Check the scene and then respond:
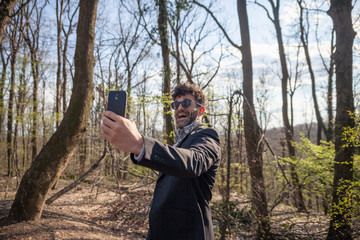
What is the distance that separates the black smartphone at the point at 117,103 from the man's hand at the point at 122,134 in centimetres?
9

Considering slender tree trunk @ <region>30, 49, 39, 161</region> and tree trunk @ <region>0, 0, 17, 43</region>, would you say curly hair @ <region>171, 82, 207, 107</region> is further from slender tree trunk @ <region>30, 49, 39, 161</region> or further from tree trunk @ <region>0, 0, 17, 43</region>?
slender tree trunk @ <region>30, 49, 39, 161</region>

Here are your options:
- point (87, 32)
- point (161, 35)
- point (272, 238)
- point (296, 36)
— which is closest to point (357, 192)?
point (272, 238)

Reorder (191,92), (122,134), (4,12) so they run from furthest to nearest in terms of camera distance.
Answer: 1. (4,12)
2. (191,92)
3. (122,134)

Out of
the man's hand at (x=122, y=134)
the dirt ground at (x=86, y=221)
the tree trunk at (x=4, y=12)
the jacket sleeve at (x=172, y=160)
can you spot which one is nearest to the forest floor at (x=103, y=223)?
the dirt ground at (x=86, y=221)

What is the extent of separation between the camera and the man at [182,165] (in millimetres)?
1006

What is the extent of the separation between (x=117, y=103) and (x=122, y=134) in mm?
221

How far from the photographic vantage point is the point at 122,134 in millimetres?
979

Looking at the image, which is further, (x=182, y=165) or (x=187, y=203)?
(x=187, y=203)

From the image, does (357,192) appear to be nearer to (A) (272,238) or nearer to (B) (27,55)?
(A) (272,238)

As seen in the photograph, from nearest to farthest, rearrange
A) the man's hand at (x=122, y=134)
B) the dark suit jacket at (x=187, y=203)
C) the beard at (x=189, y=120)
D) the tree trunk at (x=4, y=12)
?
the man's hand at (x=122, y=134) → the dark suit jacket at (x=187, y=203) → the beard at (x=189, y=120) → the tree trunk at (x=4, y=12)

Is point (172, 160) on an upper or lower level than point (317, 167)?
upper

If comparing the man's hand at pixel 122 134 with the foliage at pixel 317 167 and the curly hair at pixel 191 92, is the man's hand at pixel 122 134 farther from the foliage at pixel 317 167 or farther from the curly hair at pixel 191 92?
the foliage at pixel 317 167

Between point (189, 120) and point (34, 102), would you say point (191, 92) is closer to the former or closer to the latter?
point (189, 120)

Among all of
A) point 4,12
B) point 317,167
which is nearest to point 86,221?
point 4,12
